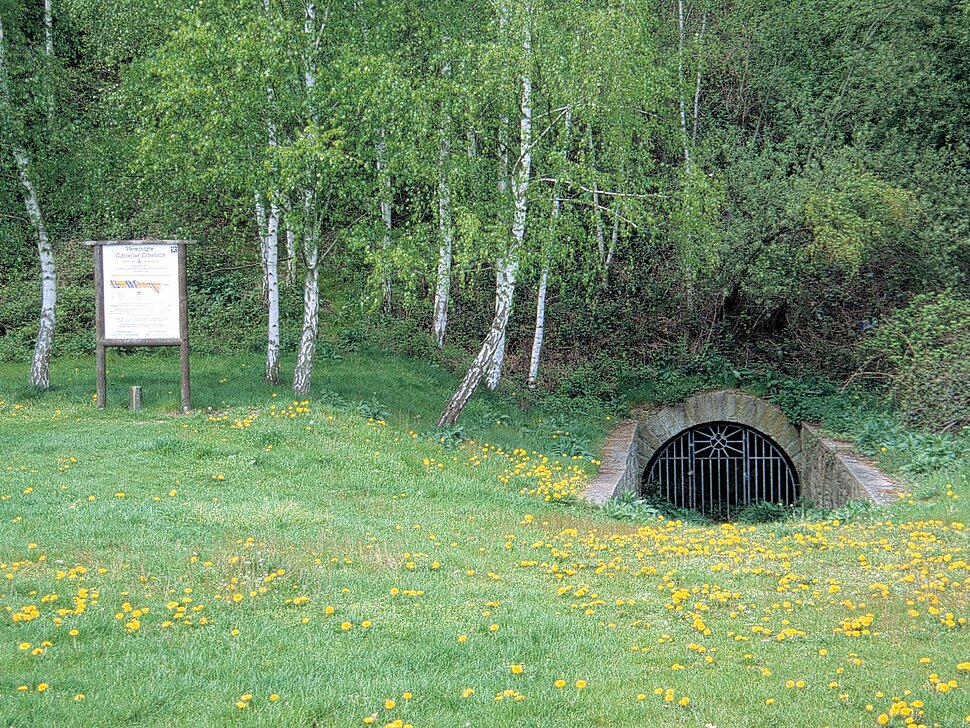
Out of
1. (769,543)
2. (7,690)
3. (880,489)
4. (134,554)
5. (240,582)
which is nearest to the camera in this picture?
(7,690)

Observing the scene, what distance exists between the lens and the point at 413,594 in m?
7.23

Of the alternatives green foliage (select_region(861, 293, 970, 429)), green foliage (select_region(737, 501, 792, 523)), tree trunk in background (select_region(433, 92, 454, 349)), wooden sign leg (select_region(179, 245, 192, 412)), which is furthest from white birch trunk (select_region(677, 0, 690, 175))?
wooden sign leg (select_region(179, 245, 192, 412))

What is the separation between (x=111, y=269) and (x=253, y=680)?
9.40 metres

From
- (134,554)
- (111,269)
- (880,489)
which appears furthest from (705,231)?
(134,554)

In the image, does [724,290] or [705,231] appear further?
[724,290]

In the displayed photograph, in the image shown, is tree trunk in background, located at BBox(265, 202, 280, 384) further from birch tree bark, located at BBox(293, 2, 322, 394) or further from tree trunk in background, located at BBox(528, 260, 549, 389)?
A: tree trunk in background, located at BBox(528, 260, 549, 389)

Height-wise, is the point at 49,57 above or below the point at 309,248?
above

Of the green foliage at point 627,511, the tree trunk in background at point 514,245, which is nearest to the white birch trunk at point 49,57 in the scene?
the tree trunk in background at point 514,245

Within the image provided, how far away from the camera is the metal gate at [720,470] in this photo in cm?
1809

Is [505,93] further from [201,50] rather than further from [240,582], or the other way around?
[240,582]

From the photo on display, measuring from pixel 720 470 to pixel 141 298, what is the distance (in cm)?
1075

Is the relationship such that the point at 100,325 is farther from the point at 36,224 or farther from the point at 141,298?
the point at 36,224

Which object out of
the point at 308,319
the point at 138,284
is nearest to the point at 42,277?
the point at 138,284

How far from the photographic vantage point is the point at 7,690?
5625 mm
